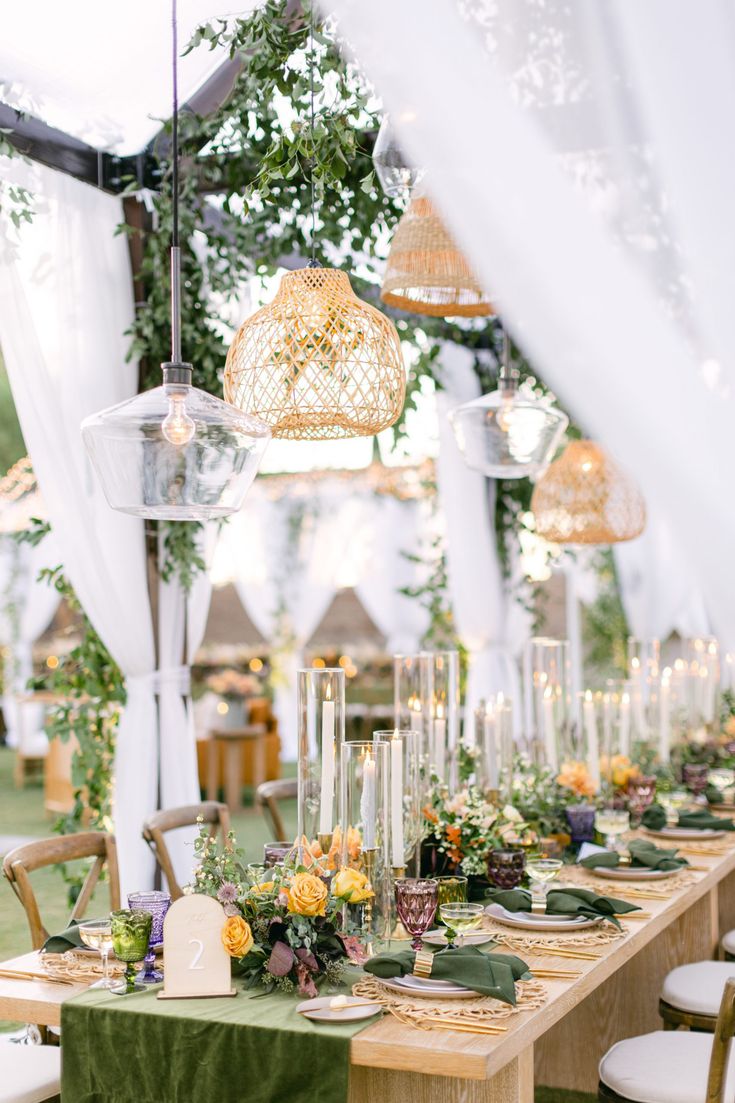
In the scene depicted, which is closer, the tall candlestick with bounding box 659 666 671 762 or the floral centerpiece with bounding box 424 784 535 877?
the floral centerpiece with bounding box 424 784 535 877

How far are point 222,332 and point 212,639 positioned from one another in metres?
10.4

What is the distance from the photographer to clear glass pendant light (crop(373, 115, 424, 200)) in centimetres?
279

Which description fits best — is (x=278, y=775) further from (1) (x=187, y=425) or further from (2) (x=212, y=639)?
(1) (x=187, y=425)

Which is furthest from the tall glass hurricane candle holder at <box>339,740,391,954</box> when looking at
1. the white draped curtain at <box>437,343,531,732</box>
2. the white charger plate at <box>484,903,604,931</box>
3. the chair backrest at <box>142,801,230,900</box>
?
the white draped curtain at <box>437,343,531,732</box>

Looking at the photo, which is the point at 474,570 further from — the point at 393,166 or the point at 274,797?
the point at 393,166

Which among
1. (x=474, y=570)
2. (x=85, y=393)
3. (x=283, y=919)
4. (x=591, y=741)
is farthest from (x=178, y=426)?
(x=474, y=570)

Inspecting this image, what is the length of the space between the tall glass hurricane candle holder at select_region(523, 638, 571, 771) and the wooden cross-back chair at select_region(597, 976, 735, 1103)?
119 centimetres

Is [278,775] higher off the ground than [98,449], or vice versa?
[98,449]

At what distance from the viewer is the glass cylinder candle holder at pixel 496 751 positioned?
358 cm

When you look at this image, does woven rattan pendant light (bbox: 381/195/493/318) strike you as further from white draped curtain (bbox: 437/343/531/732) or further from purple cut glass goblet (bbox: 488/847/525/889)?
white draped curtain (bbox: 437/343/531/732)

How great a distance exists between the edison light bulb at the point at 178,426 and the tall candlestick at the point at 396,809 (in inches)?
32.2

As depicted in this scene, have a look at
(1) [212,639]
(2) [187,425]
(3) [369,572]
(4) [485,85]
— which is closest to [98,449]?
(2) [187,425]

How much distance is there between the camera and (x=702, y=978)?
3400 millimetres

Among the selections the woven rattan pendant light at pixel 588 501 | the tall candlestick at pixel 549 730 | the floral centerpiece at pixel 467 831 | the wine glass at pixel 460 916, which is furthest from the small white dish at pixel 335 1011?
the woven rattan pendant light at pixel 588 501
